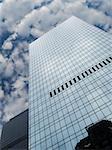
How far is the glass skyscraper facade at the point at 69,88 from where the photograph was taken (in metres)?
75.8

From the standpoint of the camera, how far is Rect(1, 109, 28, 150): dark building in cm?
16225

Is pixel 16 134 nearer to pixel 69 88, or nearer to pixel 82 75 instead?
pixel 69 88

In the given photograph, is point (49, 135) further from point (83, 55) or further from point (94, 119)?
point (83, 55)

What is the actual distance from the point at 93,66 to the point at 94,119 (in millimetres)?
30662

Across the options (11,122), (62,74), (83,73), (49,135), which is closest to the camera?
(49,135)

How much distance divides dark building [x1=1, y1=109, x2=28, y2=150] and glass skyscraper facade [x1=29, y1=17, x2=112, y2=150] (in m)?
46.2

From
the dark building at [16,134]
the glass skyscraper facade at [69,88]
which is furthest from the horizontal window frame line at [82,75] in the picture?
the dark building at [16,134]

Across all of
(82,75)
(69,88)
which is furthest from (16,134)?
(82,75)

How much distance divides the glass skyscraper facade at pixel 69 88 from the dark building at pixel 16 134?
46.2 m

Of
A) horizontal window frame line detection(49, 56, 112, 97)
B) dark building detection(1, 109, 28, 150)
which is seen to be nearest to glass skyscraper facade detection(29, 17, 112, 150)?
horizontal window frame line detection(49, 56, 112, 97)

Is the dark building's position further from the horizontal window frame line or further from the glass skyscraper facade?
the horizontal window frame line

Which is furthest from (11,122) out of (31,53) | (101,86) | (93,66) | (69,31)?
(101,86)

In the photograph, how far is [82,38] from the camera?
12950cm

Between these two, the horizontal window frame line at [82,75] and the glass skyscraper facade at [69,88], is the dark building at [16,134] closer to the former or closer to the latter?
the glass skyscraper facade at [69,88]
